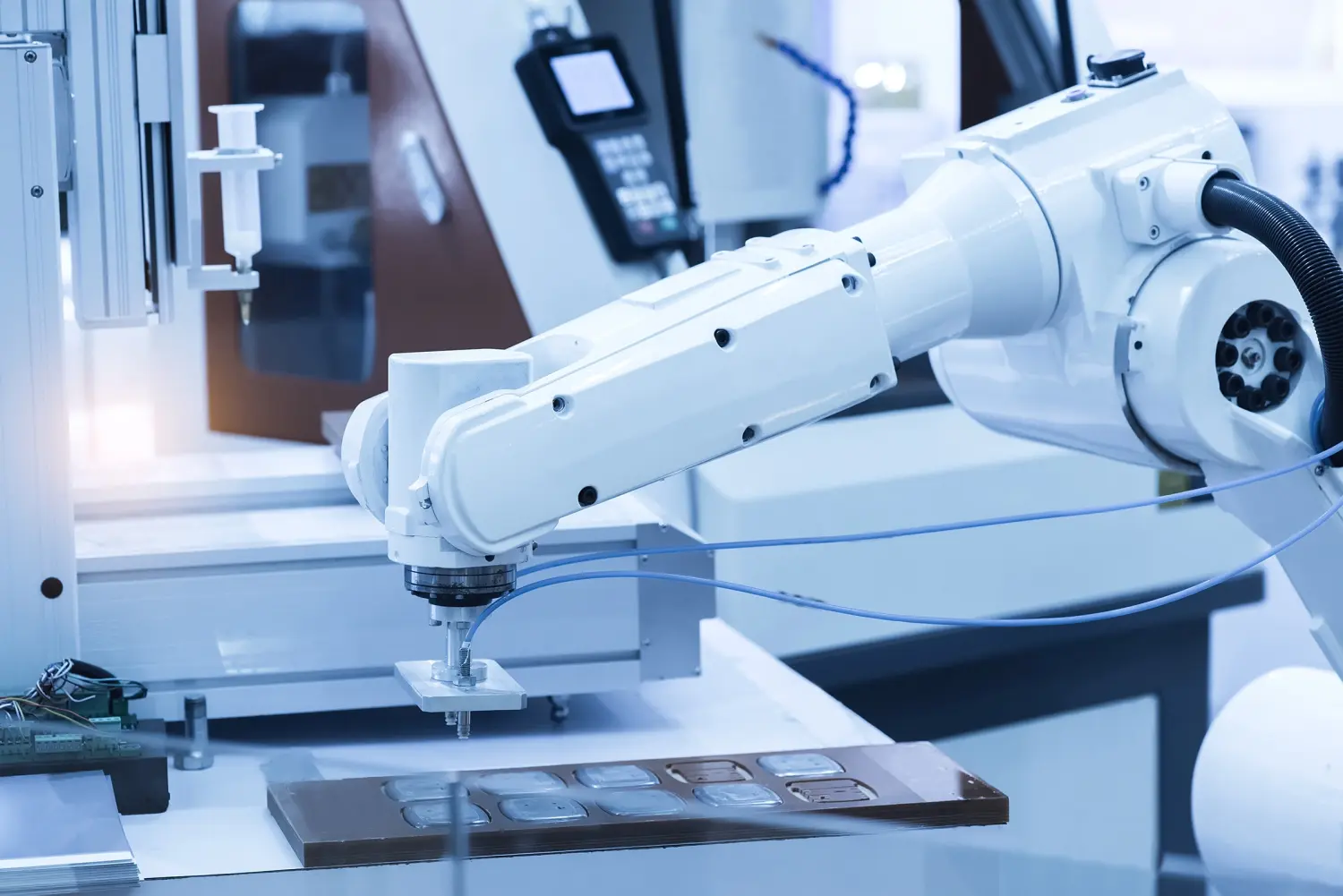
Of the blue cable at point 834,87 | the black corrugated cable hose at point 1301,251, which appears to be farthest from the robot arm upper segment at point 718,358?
the blue cable at point 834,87

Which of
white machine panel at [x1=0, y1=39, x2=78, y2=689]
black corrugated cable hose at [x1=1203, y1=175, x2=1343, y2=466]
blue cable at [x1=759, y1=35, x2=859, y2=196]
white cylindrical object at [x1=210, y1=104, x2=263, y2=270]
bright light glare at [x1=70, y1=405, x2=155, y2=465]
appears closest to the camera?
black corrugated cable hose at [x1=1203, y1=175, x2=1343, y2=466]

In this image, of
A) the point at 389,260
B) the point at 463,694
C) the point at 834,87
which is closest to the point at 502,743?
the point at 463,694

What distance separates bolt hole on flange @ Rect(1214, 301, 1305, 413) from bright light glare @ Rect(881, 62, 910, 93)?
5.39 ft

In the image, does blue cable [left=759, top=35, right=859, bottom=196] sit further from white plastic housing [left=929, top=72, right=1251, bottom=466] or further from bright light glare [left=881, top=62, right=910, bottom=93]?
white plastic housing [left=929, top=72, right=1251, bottom=466]

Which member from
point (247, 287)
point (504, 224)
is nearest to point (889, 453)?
point (504, 224)

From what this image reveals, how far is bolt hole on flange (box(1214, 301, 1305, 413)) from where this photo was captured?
1243 millimetres

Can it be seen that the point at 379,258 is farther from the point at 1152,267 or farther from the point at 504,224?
the point at 1152,267

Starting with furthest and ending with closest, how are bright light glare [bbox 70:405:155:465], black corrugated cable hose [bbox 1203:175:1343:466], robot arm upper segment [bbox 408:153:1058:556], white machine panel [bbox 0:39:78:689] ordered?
1. bright light glare [bbox 70:405:155:465]
2. white machine panel [bbox 0:39:78:689]
3. black corrugated cable hose [bbox 1203:175:1343:466]
4. robot arm upper segment [bbox 408:153:1058:556]

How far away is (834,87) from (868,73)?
0.30m

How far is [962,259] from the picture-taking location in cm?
119

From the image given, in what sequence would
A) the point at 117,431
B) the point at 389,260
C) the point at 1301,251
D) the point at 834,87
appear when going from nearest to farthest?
the point at 1301,251 < the point at 117,431 < the point at 389,260 < the point at 834,87

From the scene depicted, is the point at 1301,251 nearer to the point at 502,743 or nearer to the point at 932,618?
the point at 932,618

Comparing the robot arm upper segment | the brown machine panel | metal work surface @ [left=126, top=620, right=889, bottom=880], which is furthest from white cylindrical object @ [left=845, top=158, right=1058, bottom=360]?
the brown machine panel

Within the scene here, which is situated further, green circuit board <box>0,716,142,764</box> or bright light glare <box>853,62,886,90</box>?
bright light glare <box>853,62,886,90</box>
